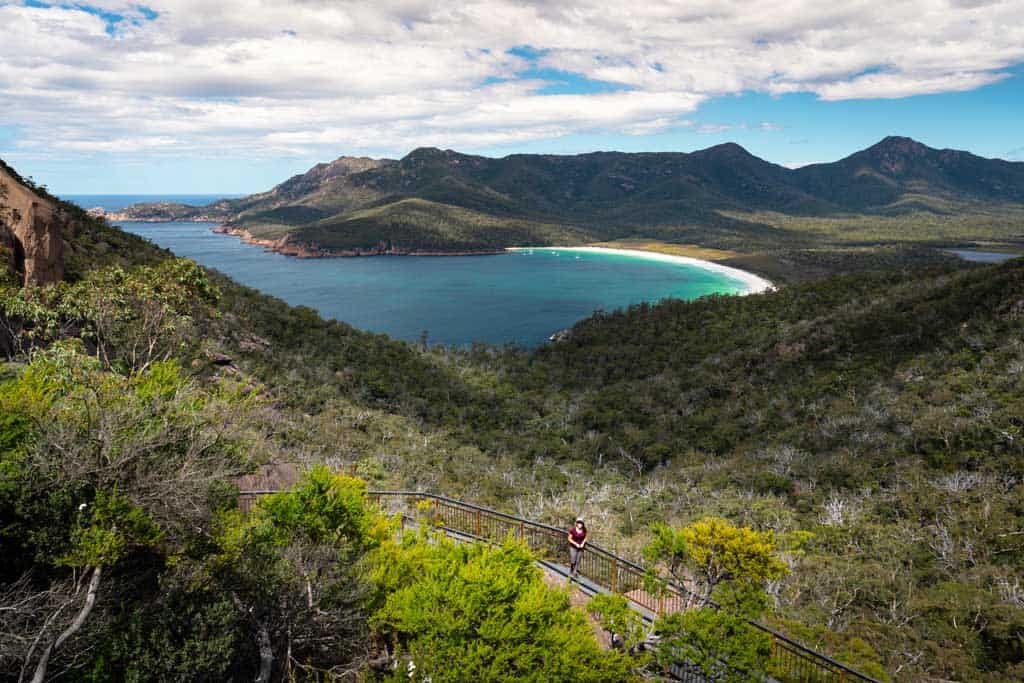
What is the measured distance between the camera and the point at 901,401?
26500 millimetres

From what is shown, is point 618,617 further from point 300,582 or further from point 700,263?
point 700,263

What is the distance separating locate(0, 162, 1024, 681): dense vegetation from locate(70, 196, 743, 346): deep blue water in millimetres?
35072

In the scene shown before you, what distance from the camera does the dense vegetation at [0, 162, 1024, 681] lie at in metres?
9.01

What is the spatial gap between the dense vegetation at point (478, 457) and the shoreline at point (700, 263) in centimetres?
5608

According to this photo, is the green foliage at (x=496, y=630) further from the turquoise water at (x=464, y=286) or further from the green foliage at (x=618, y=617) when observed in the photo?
the turquoise water at (x=464, y=286)

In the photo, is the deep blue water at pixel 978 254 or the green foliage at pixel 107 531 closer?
the green foliage at pixel 107 531

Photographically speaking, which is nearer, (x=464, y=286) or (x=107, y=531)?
(x=107, y=531)

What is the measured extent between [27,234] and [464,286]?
99.6 meters

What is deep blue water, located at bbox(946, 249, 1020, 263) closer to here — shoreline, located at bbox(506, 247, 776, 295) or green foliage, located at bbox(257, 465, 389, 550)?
shoreline, located at bbox(506, 247, 776, 295)

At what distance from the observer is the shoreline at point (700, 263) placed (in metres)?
114

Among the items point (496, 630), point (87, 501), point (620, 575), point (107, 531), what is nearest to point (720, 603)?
point (620, 575)

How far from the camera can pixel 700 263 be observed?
152 meters

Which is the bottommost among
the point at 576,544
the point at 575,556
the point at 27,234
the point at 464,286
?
the point at 575,556

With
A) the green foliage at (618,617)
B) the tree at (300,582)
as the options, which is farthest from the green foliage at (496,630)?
the tree at (300,582)
